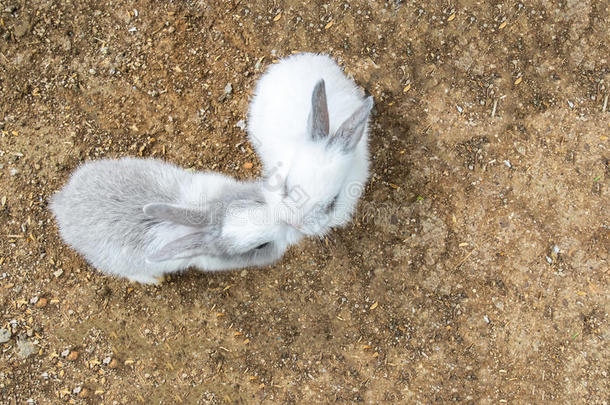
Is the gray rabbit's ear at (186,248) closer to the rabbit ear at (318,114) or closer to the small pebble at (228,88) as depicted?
the rabbit ear at (318,114)

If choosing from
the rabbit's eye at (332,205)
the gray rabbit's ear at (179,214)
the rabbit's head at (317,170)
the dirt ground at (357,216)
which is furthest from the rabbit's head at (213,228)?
the dirt ground at (357,216)

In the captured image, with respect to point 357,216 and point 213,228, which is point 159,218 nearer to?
point 213,228

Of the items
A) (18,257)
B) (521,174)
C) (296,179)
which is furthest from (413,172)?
(18,257)

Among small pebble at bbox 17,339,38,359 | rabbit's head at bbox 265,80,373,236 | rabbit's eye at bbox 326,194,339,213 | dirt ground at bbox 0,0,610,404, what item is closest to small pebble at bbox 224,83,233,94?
dirt ground at bbox 0,0,610,404

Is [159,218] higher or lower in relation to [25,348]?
higher

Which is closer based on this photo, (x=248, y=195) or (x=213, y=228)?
(x=213, y=228)

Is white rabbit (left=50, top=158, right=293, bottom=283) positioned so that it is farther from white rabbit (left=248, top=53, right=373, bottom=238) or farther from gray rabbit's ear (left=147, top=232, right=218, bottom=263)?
white rabbit (left=248, top=53, right=373, bottom=238)

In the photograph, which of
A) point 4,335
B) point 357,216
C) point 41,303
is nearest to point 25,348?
point 4,335

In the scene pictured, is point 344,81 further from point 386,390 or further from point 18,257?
point 18,257
